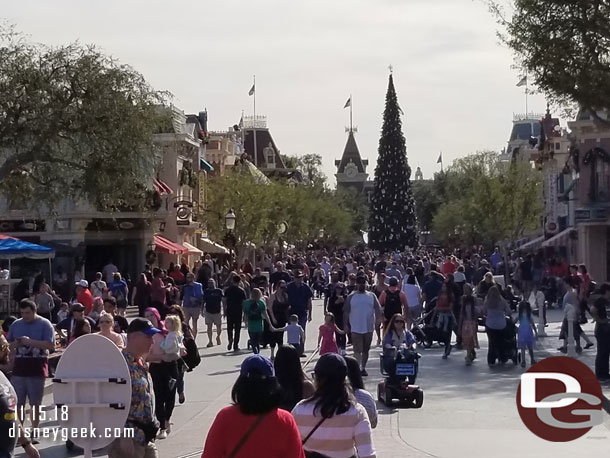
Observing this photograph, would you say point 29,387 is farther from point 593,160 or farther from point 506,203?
point 506,203

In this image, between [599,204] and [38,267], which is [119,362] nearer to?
[38,267]

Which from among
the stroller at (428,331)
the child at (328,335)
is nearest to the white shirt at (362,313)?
the child at (328,335)

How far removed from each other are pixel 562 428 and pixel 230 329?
11658mm

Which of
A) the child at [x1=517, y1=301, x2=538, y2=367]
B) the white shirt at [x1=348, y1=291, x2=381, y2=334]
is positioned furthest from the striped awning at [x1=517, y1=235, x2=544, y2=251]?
the white shirt at [x1=348, y1=291, x2=381, y2=334]

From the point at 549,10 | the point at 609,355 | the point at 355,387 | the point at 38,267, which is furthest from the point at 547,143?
the point at 355,387

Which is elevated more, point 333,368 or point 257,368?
point 257,368

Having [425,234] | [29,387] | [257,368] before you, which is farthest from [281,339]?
[425,234]

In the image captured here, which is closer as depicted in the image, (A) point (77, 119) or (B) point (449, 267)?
(A) point (77, 119)

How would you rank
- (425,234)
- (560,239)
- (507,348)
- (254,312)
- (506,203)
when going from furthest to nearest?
(425,234), (506,203), (560,239), (254,312), (507,348)

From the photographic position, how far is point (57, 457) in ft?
41.4

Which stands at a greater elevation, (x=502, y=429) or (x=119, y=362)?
(x=119, y=362)

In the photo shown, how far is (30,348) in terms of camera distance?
42.4ft

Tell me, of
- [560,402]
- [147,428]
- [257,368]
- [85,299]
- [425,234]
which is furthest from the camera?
[425,234]

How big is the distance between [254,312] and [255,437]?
16733mm
